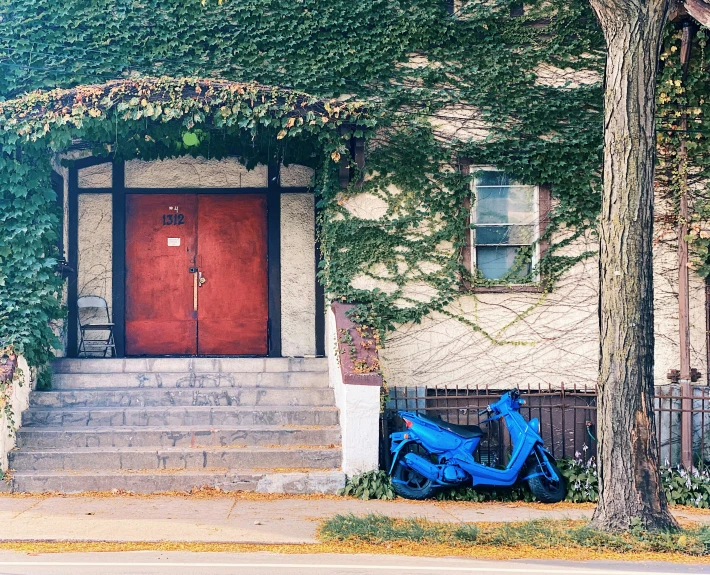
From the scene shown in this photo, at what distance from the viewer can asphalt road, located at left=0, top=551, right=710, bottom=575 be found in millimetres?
5984

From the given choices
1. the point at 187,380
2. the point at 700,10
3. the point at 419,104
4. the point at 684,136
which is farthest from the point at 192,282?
the point at 700,10

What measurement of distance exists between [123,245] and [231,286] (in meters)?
1.60

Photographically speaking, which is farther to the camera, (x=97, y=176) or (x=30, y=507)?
(x=97, y=176)

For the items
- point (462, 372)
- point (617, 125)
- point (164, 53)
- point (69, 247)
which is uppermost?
point (164, 53)

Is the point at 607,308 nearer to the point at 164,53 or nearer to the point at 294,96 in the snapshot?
the point at 294,96

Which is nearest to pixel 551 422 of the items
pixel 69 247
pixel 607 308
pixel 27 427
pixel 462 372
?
pixel 462 372

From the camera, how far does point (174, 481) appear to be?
8.75 meters

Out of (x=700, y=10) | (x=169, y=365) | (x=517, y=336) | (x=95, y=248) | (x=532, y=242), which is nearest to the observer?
(x=700, y=10)

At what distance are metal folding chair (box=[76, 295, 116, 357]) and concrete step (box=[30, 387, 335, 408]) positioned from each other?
160 centimetres

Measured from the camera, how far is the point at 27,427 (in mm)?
9359

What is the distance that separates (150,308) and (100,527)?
15.9 feet

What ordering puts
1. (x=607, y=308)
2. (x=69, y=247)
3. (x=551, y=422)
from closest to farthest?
(x=607, y=308) → (x=551, y=422) → (x=69, y=247)

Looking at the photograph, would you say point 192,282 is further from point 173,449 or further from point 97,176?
point 173,449

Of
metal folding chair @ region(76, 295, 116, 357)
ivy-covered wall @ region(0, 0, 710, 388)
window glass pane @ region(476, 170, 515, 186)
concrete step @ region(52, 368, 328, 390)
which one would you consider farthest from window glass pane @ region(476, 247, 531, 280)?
metal folding chair @ region(76, 295, 116, 357)
